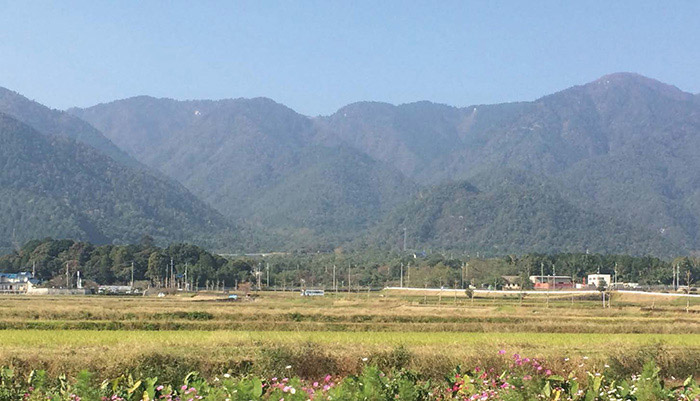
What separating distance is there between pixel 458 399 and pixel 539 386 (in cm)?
186

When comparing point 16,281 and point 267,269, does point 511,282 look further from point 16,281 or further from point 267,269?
point 16,281

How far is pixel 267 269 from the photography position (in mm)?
147000

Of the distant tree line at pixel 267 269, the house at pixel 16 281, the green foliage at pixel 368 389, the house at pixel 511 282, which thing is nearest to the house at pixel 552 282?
the distant tree line at pixel 267 269

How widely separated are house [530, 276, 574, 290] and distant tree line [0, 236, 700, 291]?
6.28 ft

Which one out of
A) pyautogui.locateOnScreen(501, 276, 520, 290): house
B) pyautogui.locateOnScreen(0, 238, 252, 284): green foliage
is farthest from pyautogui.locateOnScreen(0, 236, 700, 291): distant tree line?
pyautogui.locateOnScreen(501, 276, 520, 290): house

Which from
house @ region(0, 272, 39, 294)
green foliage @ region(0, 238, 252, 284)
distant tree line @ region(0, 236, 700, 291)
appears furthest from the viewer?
distant tree line @ region(0, 236, 700, 291)

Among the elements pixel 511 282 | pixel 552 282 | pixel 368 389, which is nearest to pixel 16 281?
pixel 511 282

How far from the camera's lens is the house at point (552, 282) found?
133 m

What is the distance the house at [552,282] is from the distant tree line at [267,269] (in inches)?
75.4

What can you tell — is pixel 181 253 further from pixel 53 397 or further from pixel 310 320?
pixel 53 397

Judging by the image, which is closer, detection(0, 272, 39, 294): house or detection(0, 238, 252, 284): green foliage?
detection(0, 272, 39, 294): house

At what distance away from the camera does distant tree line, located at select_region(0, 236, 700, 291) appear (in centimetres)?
13588

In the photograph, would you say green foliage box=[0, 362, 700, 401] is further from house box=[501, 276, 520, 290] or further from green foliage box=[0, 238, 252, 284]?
green foliage box=[0, 238, 252, 284]

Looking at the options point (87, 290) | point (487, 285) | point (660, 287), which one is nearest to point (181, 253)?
point (87, 290)
